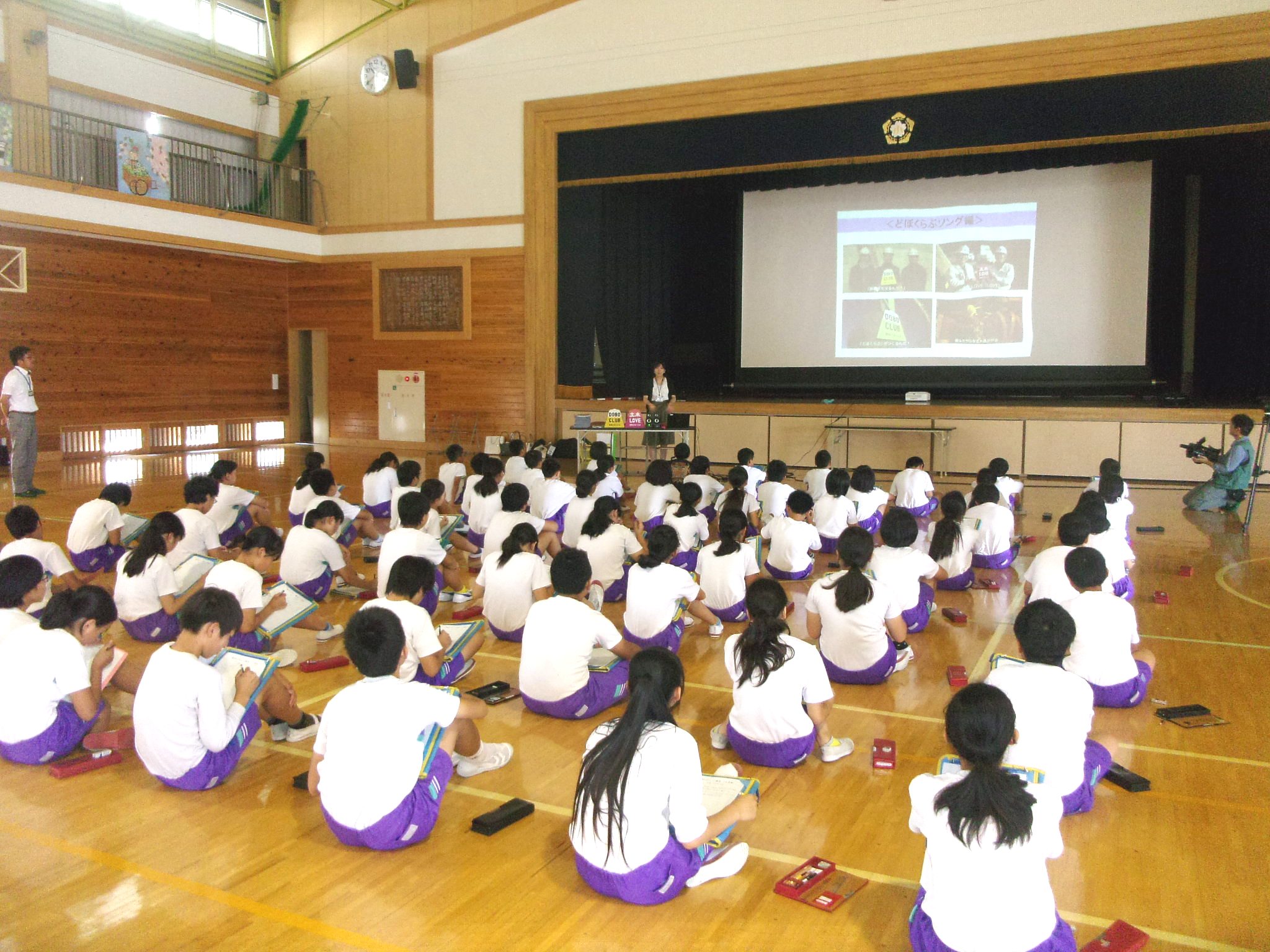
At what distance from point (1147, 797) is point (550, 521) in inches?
182

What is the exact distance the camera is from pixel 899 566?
5137 mm

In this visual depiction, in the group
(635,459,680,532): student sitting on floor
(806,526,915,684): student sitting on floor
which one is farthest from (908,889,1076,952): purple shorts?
(635,459,680,532): student sitting on floor

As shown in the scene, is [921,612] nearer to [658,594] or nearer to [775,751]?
[658,594]

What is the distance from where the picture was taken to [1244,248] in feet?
36.8

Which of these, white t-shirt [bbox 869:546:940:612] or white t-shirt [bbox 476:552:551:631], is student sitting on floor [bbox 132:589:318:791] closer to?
white t-shirt [bbox 476:552:551:631]

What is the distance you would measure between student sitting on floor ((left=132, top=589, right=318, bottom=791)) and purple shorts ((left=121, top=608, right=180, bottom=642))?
1932 mm

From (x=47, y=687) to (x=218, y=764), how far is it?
28.7 inches

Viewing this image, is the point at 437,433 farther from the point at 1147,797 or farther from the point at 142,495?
the point at 1147,797

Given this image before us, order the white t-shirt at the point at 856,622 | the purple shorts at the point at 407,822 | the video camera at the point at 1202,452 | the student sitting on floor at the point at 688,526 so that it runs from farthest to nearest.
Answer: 1. the video camera at the point at 1202,452
2. the student sitting on floor at the point at 688,526
3. the white t-shirt at the point at 856,622
4. the purple shorts at the point at 407,822

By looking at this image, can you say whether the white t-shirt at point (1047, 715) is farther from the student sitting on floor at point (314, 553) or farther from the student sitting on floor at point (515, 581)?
the student sitting on floor at point (314, 553)

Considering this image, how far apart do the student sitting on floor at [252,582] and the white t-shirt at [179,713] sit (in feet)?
3.02

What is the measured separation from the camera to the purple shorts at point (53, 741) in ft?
12.3

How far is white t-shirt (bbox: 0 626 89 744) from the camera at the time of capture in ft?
11.8

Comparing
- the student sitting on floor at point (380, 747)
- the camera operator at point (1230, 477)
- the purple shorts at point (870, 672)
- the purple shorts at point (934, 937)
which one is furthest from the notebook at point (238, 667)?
the camera operator at point (1230, 477)
